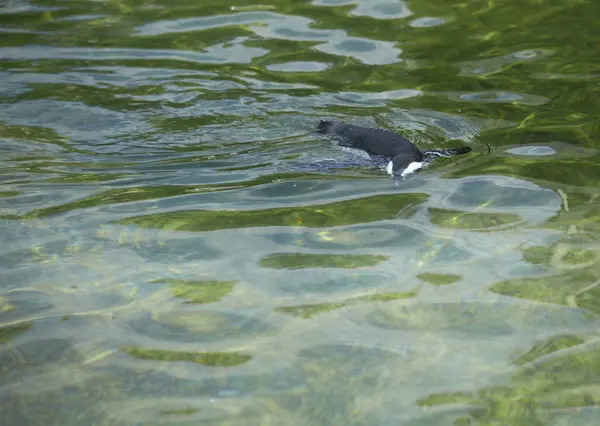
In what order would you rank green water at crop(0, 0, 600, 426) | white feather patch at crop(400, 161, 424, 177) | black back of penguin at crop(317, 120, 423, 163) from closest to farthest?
green water at crop(0, 0, 600, 426) → white feather patch at crop(400, 161, 424, 177) → black back of penguin at crop(317, 120, 423, 163)

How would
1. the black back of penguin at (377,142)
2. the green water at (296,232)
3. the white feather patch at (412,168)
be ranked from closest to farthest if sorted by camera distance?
the green water at (296,232)
the white feather patch at (412,168)
the black back of penguin at (377,142)

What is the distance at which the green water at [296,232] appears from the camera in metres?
3.77

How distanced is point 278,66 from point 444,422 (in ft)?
16.8

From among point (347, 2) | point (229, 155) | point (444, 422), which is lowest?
point (444, 422)

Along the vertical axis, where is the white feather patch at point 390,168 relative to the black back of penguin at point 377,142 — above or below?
below

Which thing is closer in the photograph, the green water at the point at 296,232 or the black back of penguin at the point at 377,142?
the green water at the point at 296,232

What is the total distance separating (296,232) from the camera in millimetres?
5055

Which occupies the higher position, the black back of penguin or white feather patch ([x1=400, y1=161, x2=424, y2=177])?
the black back of penguin

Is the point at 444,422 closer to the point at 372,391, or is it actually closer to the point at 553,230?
the point at 372,391

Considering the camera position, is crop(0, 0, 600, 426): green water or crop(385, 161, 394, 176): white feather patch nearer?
crop(0, 0, 600, 426): green water

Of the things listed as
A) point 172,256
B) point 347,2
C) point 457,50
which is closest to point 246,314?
point 172,256

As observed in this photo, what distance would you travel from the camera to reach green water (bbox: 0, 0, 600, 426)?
3.77m

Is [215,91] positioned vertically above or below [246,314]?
above

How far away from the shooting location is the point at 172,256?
15.7 ft
